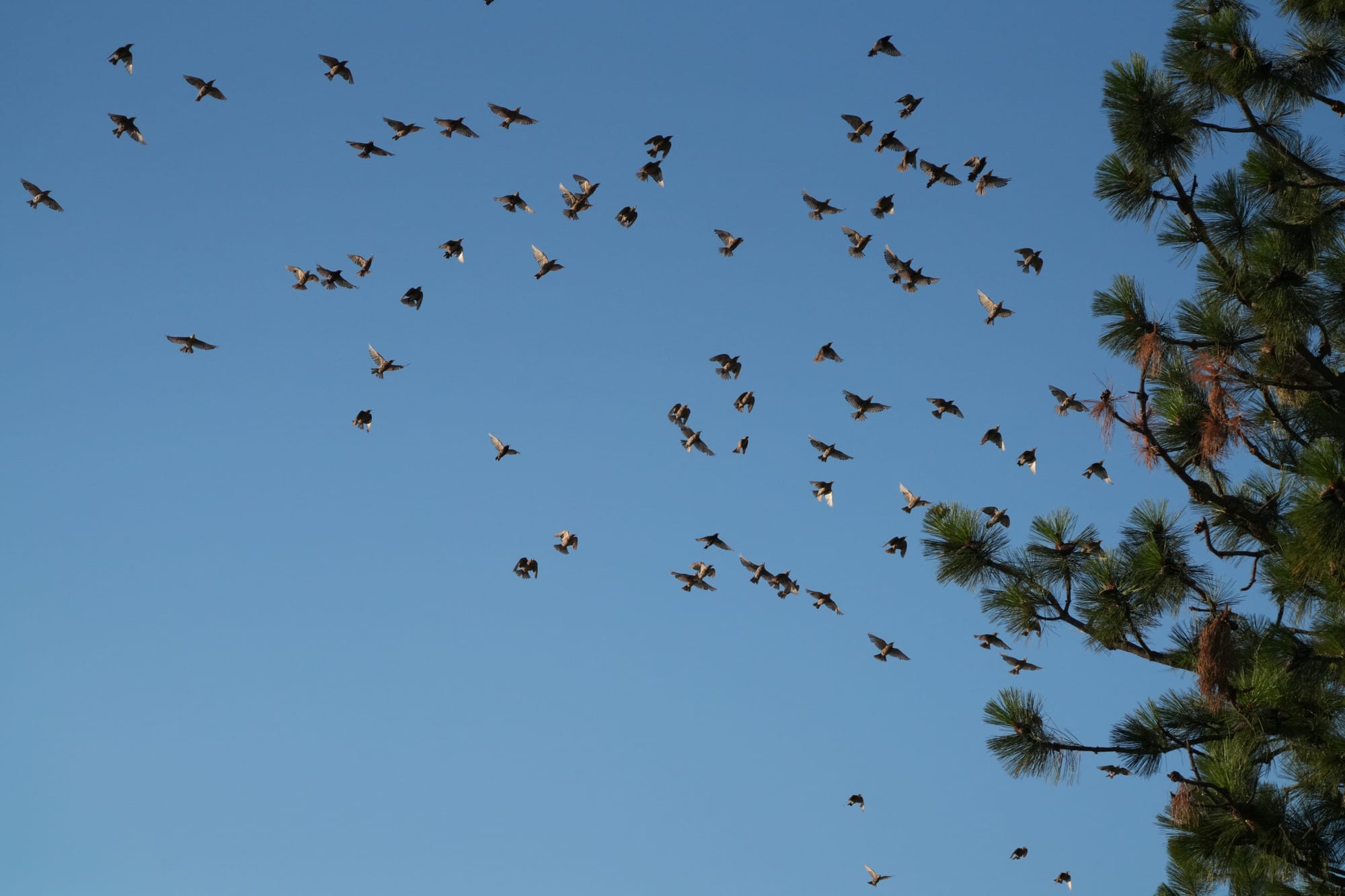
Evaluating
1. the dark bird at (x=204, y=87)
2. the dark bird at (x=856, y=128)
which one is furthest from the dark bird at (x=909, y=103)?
the dark bird at (x=204, y=87)

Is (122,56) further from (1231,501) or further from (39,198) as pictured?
(1231,501)

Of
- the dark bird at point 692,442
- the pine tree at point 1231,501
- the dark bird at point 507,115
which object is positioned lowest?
the pine tree at point 1231,501

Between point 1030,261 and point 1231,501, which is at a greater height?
point 1030,261

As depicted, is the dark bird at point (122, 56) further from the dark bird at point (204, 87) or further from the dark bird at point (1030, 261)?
the dark bird at point (1030, 261)

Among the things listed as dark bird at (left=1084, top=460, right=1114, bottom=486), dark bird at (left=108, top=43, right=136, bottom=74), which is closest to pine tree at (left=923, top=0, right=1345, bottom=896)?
dark bird at (left=1084, top=460, right=1114, bottom=486)

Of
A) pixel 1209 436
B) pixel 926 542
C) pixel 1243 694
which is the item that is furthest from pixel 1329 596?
pixel 926 542

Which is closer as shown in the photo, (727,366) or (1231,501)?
(1231,501)

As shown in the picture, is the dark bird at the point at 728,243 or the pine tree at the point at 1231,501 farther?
the dark bird at the point at 728,243

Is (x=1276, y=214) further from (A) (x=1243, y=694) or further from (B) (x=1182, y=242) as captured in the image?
(A) (x=1243, y=694)

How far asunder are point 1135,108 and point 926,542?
14.3 feet

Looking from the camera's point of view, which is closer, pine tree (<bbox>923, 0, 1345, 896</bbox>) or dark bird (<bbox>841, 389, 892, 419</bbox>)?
pine tree (<bbox>923, 0, 1345, 896</bbox>)

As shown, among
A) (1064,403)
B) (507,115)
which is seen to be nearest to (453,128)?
(507,115)

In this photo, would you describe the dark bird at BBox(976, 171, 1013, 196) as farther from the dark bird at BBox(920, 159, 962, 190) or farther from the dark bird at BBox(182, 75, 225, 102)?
the dark bird at BBox(182, 75, 225, 102)

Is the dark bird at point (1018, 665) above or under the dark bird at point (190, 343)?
under
